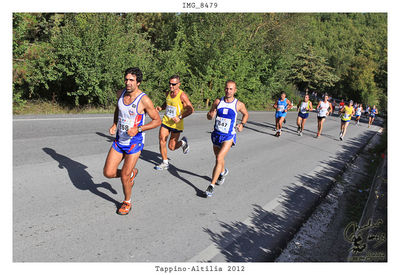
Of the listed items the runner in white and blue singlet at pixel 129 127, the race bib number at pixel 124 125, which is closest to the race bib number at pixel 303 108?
the runner in white and blue singlet at pixel 129 127

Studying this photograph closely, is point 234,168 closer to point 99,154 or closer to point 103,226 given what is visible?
point 99,154

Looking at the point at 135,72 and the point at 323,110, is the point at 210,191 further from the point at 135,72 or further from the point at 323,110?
the point at 323,110

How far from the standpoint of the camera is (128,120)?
4.26m

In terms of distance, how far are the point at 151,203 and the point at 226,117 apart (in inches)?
80.2

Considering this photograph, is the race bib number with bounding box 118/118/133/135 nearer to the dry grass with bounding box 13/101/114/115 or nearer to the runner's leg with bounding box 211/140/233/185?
the runner's leg with bounding box 211/140/233/185

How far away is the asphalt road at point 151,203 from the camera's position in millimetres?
3527

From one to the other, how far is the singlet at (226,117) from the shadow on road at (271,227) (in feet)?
4.72

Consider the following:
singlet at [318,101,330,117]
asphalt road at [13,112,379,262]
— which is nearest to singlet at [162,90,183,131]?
asphalt road at [13,112,379,262]

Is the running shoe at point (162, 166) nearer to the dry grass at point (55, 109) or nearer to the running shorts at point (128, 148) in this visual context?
the running shorts at point (128, 148)

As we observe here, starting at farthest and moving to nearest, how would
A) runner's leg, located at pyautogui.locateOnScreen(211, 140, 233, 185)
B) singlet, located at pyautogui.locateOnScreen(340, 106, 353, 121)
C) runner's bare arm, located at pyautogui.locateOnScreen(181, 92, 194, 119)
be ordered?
singlet, located at pyautogui.locateOnScreen(340, 106, 353, 121)
runner's bare arm, located at pyautogui.locateOnScreen(181, 92, 194, 119)
runner's leg, located at pyautogui.locateOnScreen(211, 140, 233, 185)

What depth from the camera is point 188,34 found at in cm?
2234

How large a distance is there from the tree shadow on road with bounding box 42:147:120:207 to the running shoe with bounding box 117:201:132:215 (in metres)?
0.24

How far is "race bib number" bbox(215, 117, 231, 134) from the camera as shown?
5.55 metres

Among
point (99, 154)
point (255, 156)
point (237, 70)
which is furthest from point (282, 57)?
point (99, 154)
